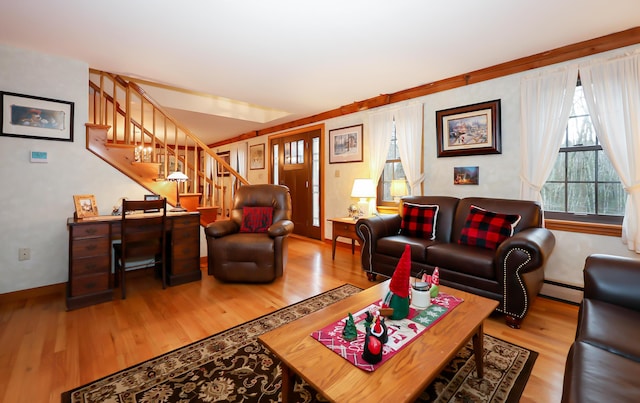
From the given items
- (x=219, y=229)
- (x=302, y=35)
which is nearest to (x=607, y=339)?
Result: (x=302, y=35)

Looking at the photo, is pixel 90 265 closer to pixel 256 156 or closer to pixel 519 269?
pixel 519 269

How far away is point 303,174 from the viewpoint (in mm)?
5605

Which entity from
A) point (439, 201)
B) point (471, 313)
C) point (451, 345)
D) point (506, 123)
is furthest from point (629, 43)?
point (451, 345)

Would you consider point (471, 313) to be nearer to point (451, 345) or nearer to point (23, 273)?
point (451, 345)

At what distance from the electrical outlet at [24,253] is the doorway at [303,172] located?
377cm

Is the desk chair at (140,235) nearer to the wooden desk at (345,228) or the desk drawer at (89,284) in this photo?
the desk drawer at (89,284)

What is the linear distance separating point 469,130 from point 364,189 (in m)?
1.47

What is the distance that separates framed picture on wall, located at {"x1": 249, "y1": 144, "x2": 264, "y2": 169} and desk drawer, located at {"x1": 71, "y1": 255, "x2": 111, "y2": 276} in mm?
4251

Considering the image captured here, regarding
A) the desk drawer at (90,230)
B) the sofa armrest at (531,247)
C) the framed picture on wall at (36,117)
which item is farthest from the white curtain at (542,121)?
the framed picture on wall at (36,117)

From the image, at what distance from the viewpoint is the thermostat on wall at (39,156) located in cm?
279

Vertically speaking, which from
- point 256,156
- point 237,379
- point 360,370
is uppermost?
point 256,156

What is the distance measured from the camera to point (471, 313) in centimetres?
155

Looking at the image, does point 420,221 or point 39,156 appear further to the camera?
point 420,221

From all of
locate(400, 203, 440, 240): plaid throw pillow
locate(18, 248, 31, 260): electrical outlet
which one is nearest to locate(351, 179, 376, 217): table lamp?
locate(400, 203, 440, 240): plaid throw pillow
